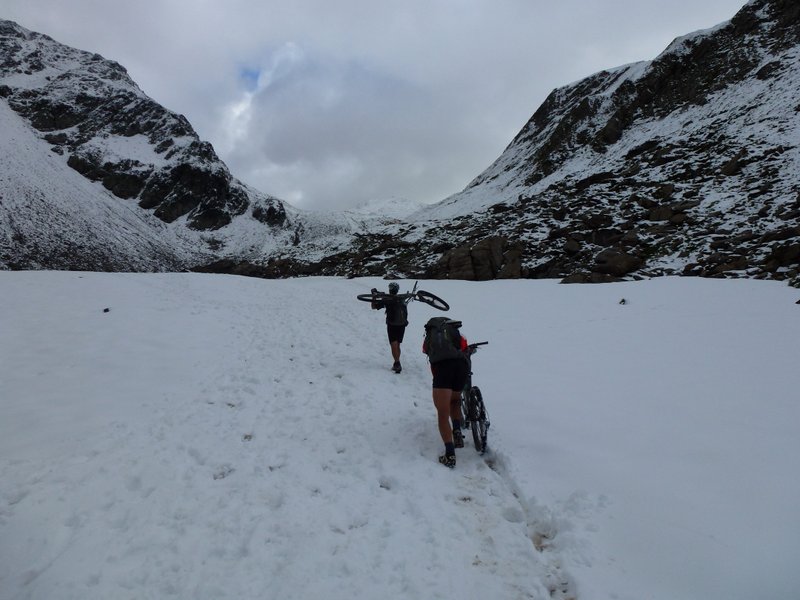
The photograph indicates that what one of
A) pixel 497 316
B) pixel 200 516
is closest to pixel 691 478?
pixel 200 516

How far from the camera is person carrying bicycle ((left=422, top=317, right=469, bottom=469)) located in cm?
570

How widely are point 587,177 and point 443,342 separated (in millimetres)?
39530

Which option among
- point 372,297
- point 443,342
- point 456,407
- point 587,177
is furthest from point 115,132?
point 456,407

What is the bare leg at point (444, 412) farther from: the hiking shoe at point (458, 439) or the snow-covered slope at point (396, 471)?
the snow-covered slope at point (396, 471)

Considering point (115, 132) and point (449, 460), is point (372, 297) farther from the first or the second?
point (115, 132)

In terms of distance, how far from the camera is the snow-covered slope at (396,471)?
11.7ft

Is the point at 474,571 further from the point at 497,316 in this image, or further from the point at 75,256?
the point at 75,256

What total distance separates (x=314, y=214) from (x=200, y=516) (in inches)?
4258

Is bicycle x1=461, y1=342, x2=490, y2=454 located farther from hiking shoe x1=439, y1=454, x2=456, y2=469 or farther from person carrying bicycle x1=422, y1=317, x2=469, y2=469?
hiking shoe x1=439, y1=454, x2=456, y2=469

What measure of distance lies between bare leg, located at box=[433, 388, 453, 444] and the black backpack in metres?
0.47

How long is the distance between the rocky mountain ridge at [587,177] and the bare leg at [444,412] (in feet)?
44.1

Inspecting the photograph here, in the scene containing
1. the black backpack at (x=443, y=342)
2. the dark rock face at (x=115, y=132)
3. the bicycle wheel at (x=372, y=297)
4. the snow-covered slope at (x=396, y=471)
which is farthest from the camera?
the dark rock face at (x=115, y=132)

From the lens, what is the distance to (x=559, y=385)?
820 centimetres

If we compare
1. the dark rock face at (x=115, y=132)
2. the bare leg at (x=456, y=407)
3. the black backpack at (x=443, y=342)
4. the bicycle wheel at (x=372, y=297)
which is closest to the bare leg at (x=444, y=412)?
the bare leg at (x=456, y=407)
